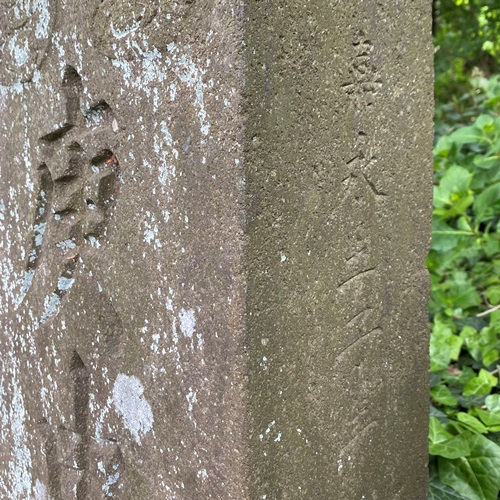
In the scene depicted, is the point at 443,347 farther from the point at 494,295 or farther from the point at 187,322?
the point at 187,322

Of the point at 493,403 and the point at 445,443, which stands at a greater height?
the point at 493,403

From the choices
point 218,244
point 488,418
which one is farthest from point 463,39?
point 218,244

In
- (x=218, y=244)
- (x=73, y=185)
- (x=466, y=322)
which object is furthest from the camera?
(x=466, y=322)

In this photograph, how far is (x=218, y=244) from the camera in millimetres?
871

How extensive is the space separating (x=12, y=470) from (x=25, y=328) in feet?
1.11

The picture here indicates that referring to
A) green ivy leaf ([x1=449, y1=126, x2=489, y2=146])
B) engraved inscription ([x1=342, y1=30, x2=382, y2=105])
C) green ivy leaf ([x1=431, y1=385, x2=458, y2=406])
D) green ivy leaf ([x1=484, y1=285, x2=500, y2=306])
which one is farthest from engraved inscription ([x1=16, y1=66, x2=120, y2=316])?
green ivy leaf ([x1=449, y1=126, x2=489, y2=146])

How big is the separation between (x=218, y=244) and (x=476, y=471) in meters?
0.94

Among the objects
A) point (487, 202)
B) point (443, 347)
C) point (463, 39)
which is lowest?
point (443, 347)

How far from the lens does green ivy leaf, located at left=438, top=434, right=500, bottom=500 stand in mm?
1395

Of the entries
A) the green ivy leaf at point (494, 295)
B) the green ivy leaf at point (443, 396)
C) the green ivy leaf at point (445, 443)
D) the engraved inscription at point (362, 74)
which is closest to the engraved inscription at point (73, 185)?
the engraved inscription at point (362, 74)

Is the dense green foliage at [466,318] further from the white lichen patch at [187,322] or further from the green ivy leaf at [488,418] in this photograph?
the white lichen patch at [187,322]

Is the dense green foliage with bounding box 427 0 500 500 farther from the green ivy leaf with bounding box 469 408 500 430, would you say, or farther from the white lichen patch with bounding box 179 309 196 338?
the white lichen patch with bounding box 179 309 196 338

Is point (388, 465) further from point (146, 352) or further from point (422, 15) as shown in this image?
point (422, 15)

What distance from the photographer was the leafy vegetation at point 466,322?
1428 mm
